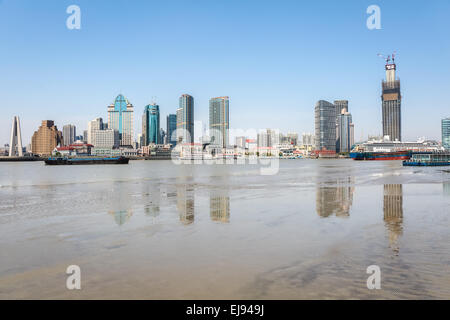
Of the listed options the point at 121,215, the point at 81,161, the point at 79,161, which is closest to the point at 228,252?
the point at 121,215

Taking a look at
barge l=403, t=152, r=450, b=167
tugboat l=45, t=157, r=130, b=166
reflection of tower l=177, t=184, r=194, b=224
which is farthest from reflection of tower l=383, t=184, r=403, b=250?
tugboat l=45, t=157, r=130, b=166

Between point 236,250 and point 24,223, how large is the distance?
1093 centimetres

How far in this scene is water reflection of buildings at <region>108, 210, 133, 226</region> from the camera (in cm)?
1539

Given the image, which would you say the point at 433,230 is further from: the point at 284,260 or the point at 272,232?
the point at 284,260

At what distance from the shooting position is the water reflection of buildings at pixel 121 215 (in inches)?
606

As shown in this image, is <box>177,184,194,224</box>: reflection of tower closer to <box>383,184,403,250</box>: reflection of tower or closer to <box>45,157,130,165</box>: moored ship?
<box>383,184,403,250</box>: reflection of tower

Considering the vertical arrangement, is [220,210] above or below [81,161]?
below

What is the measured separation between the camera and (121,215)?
17031 mm

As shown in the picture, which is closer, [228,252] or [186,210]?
[228,252]

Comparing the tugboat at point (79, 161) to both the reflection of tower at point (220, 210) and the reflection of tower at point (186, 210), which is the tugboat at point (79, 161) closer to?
the reflection of tower at point (186, 210)

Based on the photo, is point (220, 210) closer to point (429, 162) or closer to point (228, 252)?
point (228, 252)
